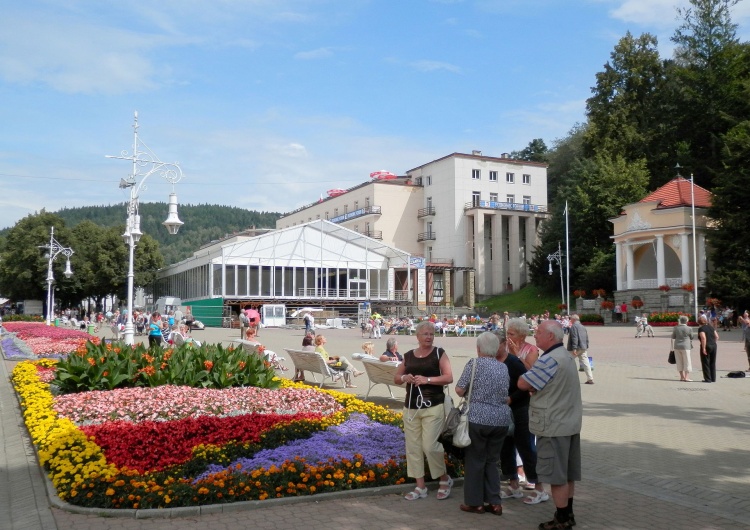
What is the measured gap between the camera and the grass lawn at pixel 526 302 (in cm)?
6075

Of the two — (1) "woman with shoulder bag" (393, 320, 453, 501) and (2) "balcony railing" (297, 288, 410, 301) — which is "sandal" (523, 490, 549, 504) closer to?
(1) "woman with shoulder bag" (393, 320, 453, 501)

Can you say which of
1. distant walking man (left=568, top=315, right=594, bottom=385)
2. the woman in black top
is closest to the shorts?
distant walking man (left=568, top=315, right=594, bottom=385)

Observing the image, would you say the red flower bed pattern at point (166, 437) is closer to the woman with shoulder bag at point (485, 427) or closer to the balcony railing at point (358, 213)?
the woman with shoulder bag at point (485, 427)

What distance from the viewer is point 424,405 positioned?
6555 millimetres

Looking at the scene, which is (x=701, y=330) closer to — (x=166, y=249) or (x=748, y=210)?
(x=748, y=210)

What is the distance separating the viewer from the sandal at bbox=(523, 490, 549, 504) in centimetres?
668

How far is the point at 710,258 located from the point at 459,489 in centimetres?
4394

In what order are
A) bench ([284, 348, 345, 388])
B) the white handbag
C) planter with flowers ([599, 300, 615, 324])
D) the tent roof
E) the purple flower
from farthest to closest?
the tent roof → planter with flowers ([599, 300, 615, 324]) → bench ([284, 348, 345, 388]) → the purple flower → the white handbag

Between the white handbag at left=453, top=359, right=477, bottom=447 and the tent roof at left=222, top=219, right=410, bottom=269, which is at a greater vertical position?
the tent roof at left=222, top=219, right=410, bottom=269

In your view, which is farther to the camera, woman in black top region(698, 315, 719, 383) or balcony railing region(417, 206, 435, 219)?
balcony railing region(417, 206, 435, 219)

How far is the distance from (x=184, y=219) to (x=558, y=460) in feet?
591

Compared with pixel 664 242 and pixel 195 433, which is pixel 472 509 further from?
pixel 664 242

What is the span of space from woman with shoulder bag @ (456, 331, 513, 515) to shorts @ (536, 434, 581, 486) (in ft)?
1.50

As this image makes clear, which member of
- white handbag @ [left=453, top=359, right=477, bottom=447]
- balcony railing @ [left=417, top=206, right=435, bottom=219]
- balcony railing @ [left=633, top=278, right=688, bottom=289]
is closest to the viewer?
white handbag @ [left=453, top=359, right=477, bottom=447]
